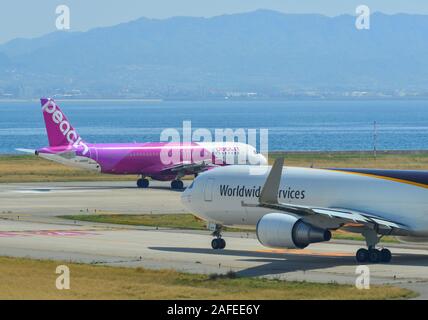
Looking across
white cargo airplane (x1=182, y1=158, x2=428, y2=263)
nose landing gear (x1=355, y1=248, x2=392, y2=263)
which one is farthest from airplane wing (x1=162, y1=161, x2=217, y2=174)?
nose landing gear (x1=355, y1=248, x2=392, y2=263)

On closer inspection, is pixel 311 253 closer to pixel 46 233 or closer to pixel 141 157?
pixel 46 233

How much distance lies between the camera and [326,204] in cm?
4962

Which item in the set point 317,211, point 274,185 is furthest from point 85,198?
point 274,185

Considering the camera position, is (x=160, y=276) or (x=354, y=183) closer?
(x=160, y=276)

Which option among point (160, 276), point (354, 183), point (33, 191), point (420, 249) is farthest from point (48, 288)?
point (33, 191)

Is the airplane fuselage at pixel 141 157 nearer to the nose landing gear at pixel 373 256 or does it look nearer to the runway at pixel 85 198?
the runway at pixel 85 198

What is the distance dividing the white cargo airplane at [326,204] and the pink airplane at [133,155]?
147 ft

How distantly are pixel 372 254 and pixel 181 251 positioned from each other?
916cm

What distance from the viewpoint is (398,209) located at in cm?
4806

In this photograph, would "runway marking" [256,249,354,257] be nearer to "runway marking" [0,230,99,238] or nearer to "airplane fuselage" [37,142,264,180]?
"runway marking" [0,230,99,238]
